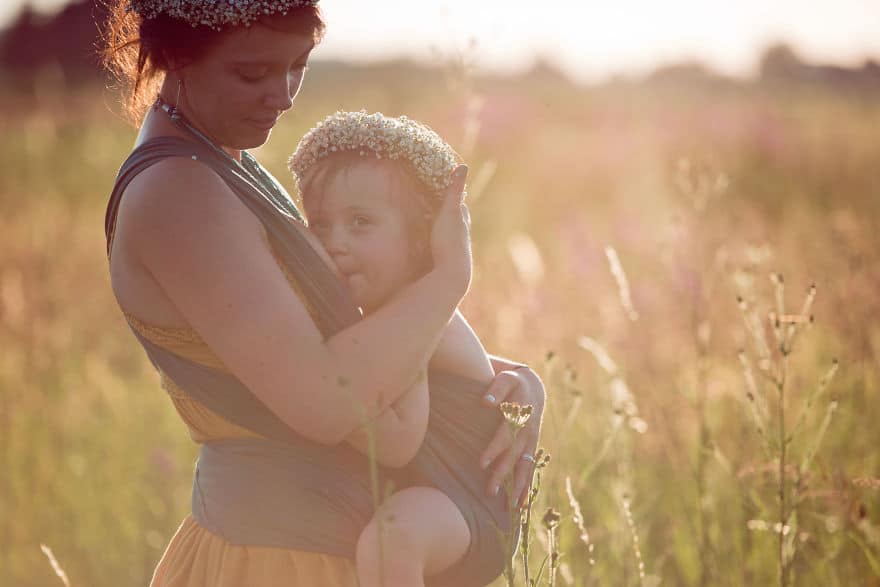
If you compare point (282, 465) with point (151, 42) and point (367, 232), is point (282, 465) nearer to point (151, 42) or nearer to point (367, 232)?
point (367, 232)

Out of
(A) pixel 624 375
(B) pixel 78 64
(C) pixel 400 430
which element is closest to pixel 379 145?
(C) pixel 400 430

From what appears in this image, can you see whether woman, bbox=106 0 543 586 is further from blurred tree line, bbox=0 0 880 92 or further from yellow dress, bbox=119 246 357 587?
blurred tree line, bbox=0 0 880 92

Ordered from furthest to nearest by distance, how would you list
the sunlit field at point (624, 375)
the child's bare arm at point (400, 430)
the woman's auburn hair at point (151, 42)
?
1. the sunlit field at point (624, 375)
2. the woman's auburn hair at point (151, 42)
3. the child's bare arm at point (400, 430)

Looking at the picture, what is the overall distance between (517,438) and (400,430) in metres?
0.40

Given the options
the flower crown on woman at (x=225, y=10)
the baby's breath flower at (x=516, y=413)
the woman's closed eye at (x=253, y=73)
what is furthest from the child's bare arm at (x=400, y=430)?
the flower crown on woman at (x=225, y=10)

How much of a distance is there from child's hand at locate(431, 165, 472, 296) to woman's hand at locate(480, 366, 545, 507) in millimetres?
342

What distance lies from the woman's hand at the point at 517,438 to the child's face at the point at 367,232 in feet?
1.13

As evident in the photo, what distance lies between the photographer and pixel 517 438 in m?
2.22

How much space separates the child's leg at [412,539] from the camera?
1.91 meters

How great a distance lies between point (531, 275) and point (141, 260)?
8.25 feet

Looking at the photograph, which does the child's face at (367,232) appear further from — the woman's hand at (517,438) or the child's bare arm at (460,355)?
the woman's hand at (517,438)

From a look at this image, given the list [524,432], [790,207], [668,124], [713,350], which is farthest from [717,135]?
[524,432]

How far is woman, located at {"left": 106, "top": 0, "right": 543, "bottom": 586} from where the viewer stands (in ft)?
5.94

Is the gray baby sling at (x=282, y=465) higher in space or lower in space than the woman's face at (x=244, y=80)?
lower
